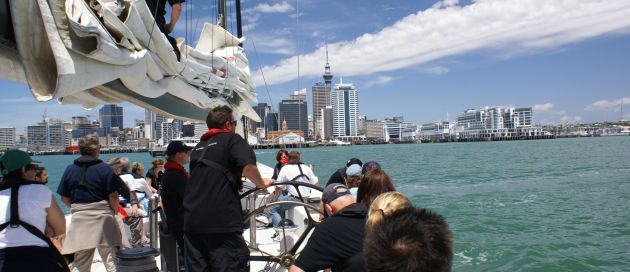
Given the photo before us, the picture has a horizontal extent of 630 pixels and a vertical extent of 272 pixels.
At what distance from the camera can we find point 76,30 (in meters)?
3.10

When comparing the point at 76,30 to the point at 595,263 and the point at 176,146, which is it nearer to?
the point at 176,146

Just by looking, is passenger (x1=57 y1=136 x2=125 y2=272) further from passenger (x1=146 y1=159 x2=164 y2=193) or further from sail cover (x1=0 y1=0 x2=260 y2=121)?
passenger (x1=146 y1=159 x2=164 y2=193)

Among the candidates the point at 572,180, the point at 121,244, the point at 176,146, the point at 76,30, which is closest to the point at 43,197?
the point at 76,30

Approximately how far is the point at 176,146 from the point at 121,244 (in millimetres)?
1454

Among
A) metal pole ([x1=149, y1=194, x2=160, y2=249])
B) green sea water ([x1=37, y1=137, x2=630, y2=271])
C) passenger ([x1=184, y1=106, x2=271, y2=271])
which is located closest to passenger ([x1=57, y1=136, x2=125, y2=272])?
metal pole ([x1=149, y1=194, x2=160, y2=249])

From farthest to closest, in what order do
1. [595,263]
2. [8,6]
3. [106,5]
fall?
[595,263] < [106,5] < [8,6]

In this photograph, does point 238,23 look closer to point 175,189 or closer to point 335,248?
point 175,189

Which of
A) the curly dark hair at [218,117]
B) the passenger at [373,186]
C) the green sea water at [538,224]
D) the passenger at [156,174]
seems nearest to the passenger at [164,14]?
the curly dark hair at [218,117]

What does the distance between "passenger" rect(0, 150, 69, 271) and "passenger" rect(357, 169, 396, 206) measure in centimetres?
199

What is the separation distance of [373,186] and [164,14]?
374 cm

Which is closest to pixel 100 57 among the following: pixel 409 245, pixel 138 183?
pixel 409 245

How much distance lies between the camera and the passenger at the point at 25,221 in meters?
2.72

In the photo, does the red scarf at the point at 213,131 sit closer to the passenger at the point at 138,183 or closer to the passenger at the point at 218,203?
the passenger at the point at 218,203

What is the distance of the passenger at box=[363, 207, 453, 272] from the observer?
4.51ft
